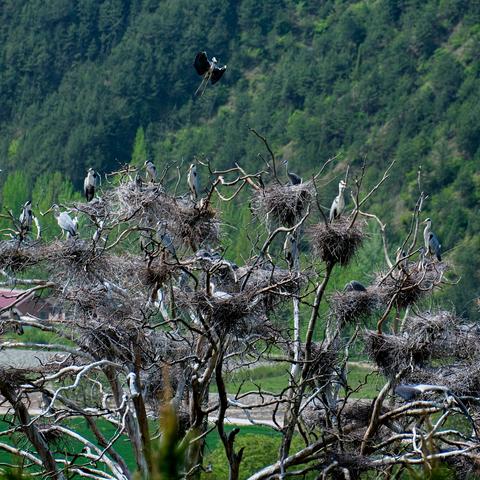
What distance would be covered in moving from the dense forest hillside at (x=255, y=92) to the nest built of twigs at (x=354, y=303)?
56111 mm

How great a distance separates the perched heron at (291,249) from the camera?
16984 mm

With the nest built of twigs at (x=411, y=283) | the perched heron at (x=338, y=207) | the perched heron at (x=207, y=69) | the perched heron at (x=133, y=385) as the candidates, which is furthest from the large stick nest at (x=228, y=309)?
the perched heron at (x=207, y=69)

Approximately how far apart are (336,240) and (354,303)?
1111 mm

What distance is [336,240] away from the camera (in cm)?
1541

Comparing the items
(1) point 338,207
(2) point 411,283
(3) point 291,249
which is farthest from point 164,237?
(2) point 411,283

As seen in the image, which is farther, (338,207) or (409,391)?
(338,207)

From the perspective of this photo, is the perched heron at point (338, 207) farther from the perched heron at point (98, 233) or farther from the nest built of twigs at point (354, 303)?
the perched heron at point (98, 233)

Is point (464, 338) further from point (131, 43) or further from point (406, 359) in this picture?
point (131, 43)

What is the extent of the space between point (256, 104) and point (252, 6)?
18414 mm

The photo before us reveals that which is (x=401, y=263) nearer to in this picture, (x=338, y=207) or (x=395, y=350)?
(x=395, y=350)

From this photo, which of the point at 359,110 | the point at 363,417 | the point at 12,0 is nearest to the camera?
the point at 363,417

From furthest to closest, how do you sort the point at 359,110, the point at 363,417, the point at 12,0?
the point at 12,0 < the point at 359,110 < the point at 363,417

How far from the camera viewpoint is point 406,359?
628 inches

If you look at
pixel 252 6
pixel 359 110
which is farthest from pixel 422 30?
pixel 252 6
